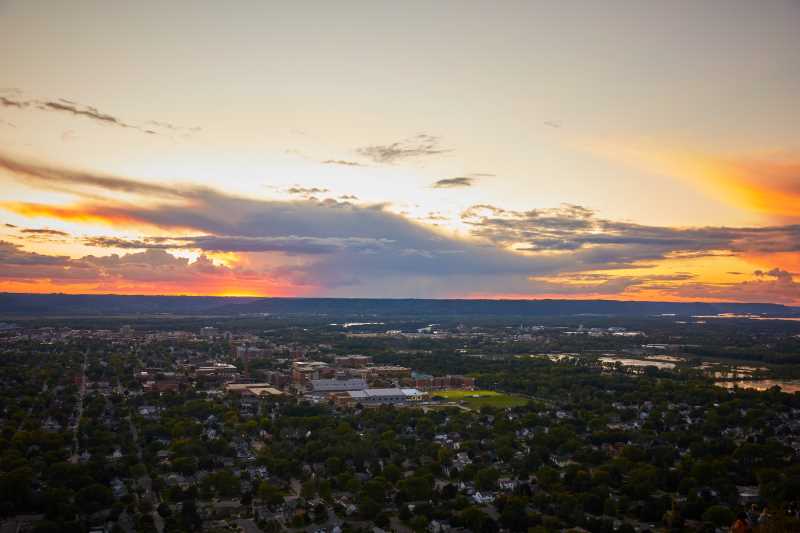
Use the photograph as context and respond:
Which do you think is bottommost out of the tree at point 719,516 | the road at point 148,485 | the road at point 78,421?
the road at point 148,485

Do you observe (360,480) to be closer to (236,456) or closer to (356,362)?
(236,456)

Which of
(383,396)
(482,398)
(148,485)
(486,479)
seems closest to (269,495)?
(148,485)

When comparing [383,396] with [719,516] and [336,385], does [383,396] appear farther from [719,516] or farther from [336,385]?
[719,516]

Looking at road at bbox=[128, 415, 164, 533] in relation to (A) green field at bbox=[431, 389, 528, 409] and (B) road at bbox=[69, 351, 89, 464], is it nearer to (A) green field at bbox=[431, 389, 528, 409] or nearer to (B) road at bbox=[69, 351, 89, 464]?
(B) road at bbox=[69, 351, 89, 464]

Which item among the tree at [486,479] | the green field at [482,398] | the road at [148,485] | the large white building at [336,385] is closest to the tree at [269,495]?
the road at [148,485]

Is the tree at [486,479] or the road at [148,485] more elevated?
the tree at [486,479]

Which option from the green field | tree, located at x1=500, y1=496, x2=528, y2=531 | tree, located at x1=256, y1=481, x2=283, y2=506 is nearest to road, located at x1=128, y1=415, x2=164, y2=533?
tree, located at x1=256, y1=481, x2=283, y2=506

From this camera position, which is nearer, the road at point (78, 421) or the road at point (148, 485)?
the road at point (148, 485)

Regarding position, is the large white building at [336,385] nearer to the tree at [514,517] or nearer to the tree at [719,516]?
the tree at [514,517]

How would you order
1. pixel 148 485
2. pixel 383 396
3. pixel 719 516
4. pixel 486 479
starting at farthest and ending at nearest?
1. pixel 383 396
2. pixel 148 485
3. pixel 486 479
4. pixel 719 516
